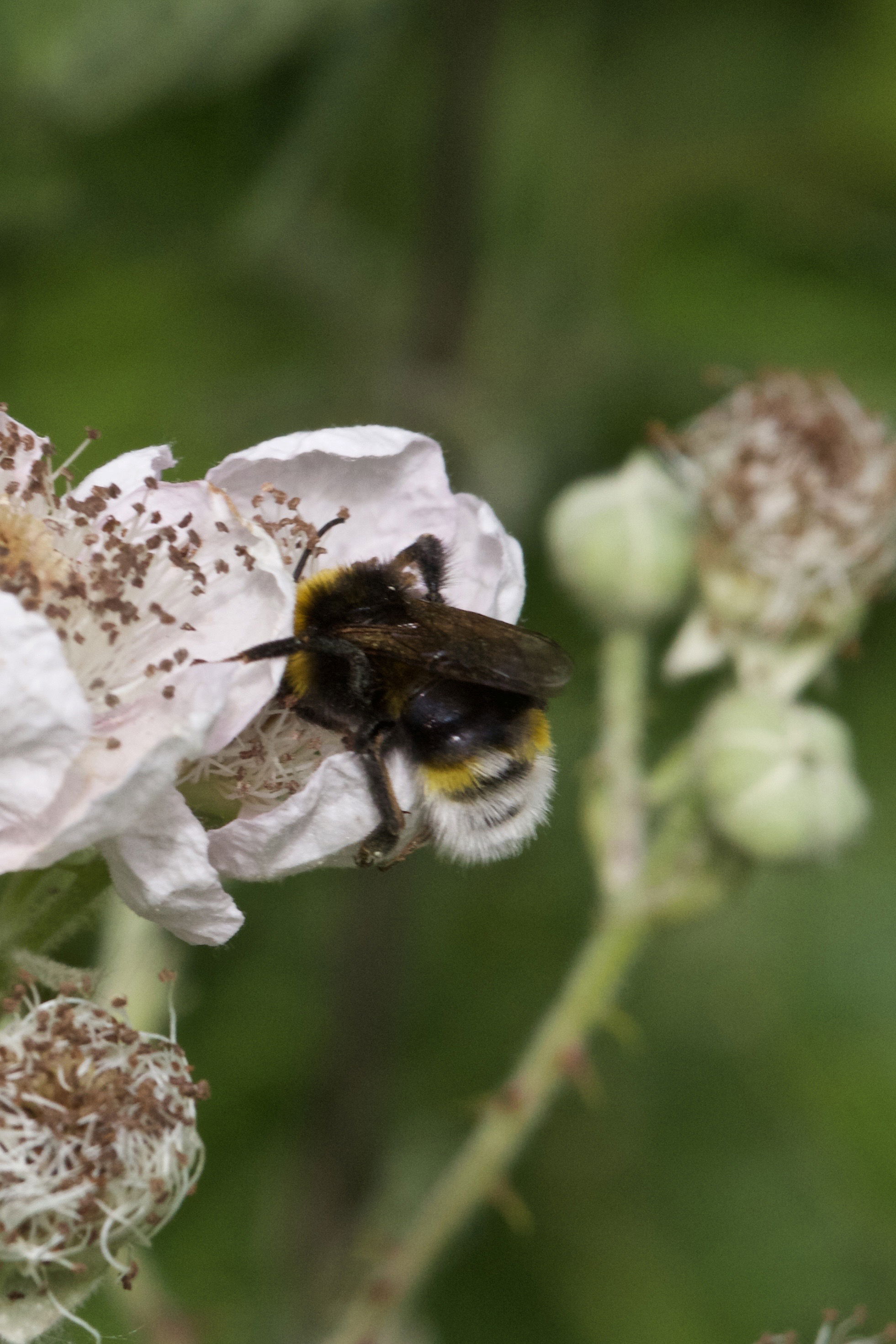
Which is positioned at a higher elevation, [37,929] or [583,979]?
[37,929]

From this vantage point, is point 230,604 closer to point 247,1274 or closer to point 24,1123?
point 24,1123

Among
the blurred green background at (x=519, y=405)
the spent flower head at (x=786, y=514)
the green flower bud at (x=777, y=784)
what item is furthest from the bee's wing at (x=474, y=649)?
the spent flower head at (x=786, y=514)

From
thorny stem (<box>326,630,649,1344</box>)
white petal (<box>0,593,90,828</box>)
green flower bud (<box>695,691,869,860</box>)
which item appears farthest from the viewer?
green flower bud (<box>695,691,869,860</box>)

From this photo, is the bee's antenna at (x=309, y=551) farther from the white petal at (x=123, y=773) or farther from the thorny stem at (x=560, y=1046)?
the thorny stem at (x=560, y=1046)

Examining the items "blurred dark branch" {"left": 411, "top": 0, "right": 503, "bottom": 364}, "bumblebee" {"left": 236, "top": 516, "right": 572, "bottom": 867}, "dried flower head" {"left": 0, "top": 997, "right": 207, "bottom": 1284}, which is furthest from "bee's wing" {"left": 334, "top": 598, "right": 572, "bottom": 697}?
"blurred dark branch" {"left": 411, "top": 0, "right": 503, "bottom": 364}

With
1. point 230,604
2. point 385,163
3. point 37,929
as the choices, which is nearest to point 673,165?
point 385,163

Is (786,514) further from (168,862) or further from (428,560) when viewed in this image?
(168,862)

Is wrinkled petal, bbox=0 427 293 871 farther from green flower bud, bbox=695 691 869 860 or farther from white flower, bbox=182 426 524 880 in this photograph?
green flower bud, bbox=695 691 869 860
